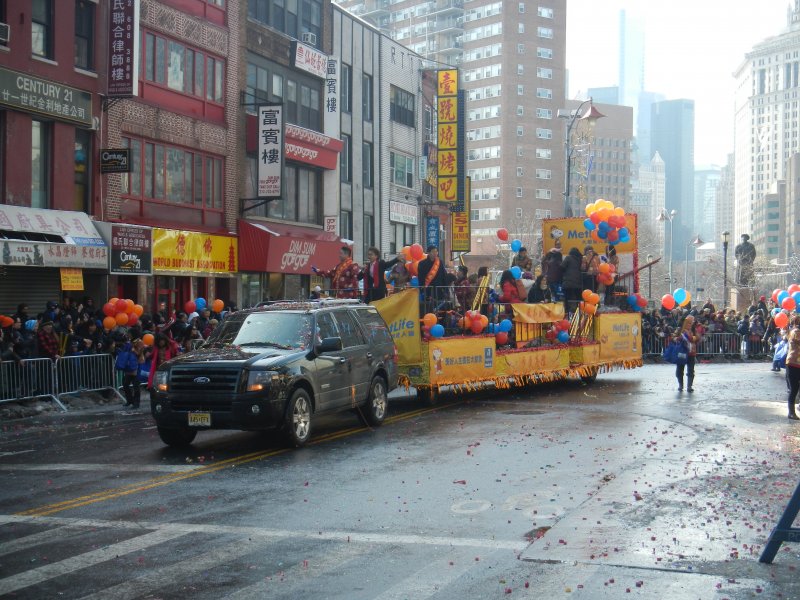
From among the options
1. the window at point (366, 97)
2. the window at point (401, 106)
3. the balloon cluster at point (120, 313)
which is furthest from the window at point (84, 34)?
the window at point (401, 106)

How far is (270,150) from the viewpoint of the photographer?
3161 cm

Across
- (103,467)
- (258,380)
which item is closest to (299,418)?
(258,380)

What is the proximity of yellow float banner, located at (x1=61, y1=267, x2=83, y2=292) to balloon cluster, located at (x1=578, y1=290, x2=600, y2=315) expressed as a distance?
12.3 metres

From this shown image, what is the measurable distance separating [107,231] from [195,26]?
834 centimetres

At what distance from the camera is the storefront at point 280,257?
31625mm

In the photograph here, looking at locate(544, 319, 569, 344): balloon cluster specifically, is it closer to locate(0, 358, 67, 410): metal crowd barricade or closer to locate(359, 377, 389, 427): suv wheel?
locate(359, 377, 389, 427): suv wheel

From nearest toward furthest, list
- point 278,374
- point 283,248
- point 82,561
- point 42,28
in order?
point 82,561 < point 278,374 < point 42,28 < point 283,248

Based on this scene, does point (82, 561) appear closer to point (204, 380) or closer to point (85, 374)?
point (204, 380)

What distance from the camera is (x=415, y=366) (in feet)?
55.4

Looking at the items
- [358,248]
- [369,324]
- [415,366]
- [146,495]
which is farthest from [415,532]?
[358,248]

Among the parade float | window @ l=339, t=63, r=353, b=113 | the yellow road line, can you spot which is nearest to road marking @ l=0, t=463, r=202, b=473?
the yellow road line

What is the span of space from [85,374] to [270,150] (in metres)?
14.4

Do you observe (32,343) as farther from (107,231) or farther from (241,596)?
(241,596)

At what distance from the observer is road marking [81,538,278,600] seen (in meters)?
6.29
